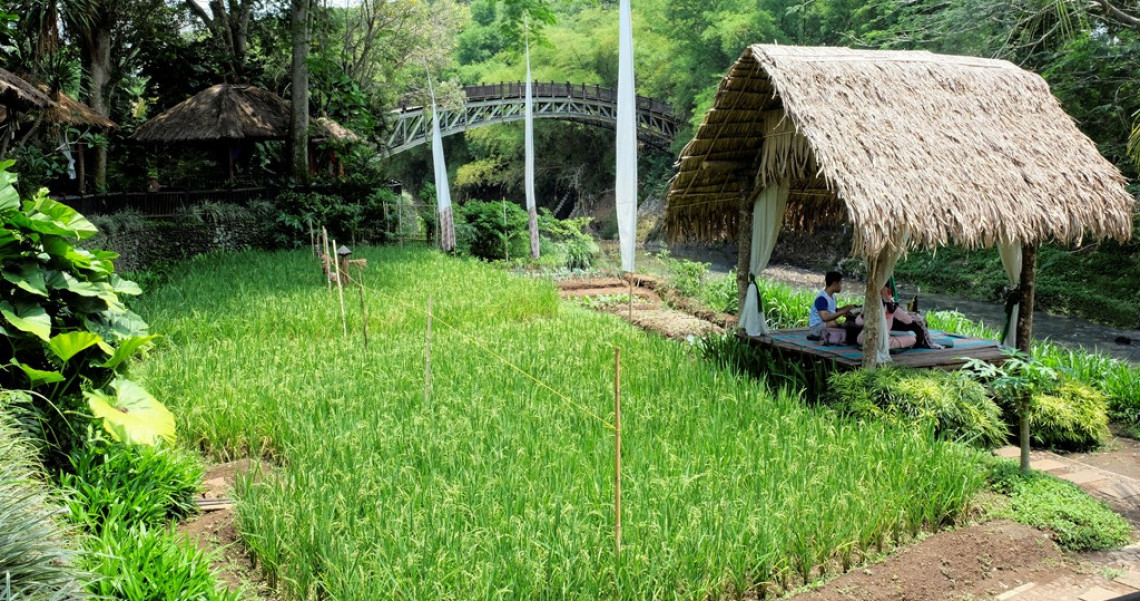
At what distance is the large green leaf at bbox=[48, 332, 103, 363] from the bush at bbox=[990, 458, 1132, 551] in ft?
16.2

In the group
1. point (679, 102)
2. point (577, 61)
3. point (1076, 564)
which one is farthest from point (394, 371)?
point (577, 61)

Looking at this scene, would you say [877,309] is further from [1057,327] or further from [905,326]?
[1057,327]

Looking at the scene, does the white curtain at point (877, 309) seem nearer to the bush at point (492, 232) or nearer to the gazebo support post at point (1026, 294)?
the gazebo support post at point (1026, 294)

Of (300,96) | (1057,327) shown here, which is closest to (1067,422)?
(1057,327)

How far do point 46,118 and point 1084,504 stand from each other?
14188 millimetres

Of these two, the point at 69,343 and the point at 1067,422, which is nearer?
the point at 69,343

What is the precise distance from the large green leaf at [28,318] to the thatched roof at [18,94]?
6956 mm

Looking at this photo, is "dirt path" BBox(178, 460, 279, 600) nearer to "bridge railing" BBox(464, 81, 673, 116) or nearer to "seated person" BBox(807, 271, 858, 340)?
"seated person" BBox(807, 271, 858, 340)

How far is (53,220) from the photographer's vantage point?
176 inches

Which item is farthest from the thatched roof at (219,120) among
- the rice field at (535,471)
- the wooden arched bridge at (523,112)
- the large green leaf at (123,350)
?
the large green leaf at (123,350)

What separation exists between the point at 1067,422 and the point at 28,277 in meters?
6.66

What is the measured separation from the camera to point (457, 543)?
11.6ft

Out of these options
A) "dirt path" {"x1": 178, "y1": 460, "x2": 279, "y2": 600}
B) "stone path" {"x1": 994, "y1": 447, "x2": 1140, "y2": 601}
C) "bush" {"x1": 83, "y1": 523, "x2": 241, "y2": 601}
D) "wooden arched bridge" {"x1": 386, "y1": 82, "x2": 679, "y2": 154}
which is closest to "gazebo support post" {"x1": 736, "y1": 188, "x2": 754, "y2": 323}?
"stone path" {"x1": 994, "y1": 447, "x2": 1140, "y2": 601}

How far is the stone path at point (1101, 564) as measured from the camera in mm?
3832
